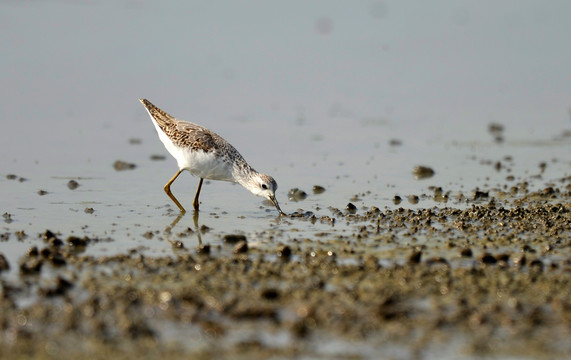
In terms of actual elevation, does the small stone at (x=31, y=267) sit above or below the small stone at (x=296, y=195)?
Answer: below

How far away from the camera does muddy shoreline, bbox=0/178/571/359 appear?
7285 millimetres

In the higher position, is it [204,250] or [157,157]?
[157,157]

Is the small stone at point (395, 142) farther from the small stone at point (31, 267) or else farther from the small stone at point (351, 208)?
the small stone at point (31, 267)

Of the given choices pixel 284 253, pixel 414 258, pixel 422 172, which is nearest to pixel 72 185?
pixel 284 253

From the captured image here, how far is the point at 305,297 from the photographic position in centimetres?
834

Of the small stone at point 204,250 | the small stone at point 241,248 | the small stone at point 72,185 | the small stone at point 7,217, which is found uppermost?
the small stone at point 72,185

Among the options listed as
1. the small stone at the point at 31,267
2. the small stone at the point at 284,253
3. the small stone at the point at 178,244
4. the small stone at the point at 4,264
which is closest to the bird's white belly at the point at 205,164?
the small stone at the point at 178,244

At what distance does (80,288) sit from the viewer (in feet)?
27.9

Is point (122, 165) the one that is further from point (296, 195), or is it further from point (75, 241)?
point (75, 241)

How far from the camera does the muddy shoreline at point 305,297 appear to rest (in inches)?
287

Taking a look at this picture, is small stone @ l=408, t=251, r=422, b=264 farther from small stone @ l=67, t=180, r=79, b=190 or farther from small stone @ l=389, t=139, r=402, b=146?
small stone @ l=389, t=139, r=402, b=146

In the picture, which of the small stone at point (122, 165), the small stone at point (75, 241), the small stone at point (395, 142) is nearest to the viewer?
the small stone at point (75, 241)

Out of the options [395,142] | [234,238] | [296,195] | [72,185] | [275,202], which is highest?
[395,142]

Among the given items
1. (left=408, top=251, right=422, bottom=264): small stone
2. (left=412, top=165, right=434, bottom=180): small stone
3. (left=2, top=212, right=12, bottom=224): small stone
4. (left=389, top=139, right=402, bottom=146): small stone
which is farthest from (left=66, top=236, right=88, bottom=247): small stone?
(left=389, top=139, right=402, bottom=146): small stone
